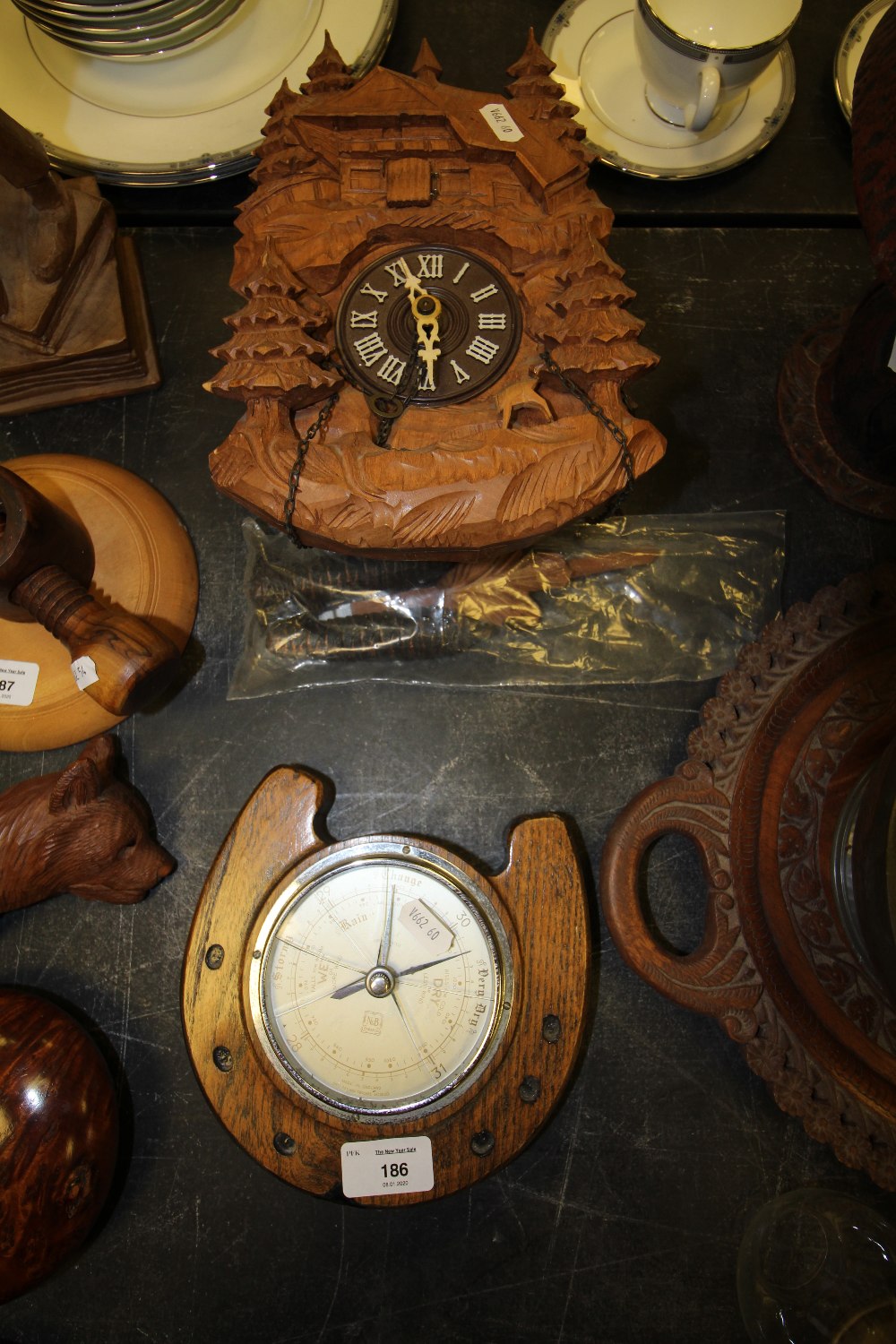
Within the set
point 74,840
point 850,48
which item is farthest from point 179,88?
point 74,840

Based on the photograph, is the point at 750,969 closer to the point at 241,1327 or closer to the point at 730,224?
the point at 241,1327

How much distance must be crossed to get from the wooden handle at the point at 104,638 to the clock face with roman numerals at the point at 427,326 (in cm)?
50

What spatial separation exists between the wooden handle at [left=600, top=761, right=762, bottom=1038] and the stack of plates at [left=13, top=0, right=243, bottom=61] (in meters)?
1.60

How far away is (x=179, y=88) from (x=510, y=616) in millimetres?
1227

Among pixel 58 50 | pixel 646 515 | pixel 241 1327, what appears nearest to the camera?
pixel 241 1327

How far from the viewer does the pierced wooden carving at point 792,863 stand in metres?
1.33

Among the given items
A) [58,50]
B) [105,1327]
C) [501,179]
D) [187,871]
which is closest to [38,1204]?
[105,1327]

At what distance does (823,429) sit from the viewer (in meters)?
1.66

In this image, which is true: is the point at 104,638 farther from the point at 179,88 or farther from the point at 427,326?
the point at 179,88

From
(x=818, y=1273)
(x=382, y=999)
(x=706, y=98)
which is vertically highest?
(x=706, y=98)

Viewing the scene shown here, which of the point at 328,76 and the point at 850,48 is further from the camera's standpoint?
the point at 850,48

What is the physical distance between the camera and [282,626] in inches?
62.9

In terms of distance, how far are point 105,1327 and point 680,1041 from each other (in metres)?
0.99

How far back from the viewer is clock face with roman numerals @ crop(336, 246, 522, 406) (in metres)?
1.32
